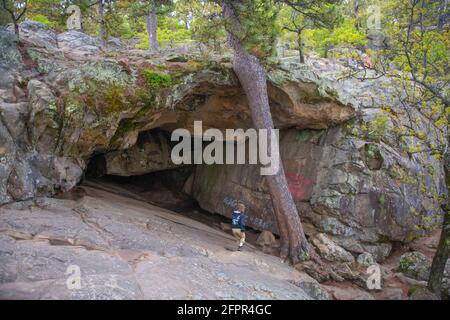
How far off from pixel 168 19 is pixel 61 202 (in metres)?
17.3

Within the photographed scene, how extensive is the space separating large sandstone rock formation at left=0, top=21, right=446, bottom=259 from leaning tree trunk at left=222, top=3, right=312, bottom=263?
1.05 meters

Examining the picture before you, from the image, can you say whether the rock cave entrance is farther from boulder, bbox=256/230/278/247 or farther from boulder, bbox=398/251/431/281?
boulder, bbox=398/251/431/281

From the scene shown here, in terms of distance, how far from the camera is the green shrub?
33.5 ft

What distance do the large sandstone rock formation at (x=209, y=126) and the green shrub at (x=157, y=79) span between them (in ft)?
0.20

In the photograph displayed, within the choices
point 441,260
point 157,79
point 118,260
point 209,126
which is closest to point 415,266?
point 441,260

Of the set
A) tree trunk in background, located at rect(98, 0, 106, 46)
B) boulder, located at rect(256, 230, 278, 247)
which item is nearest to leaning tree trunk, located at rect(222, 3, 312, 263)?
boulder, located at rect(256, 230, 278, 247)

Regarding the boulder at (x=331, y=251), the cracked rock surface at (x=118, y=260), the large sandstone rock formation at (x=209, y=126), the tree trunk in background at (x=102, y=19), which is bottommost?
the boulder at (x=331, y=251)

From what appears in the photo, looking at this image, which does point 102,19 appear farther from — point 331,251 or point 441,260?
point 441,260

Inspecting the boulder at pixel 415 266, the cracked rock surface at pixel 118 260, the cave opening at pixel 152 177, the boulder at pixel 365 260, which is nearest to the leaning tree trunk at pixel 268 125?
the cracked rock surface at pixel 118 260

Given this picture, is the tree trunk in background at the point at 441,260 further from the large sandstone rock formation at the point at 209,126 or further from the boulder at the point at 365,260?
the boulder at the point at 365,260

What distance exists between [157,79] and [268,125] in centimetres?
364

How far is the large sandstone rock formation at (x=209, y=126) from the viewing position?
29.9 feet

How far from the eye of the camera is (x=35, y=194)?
875 centimetres

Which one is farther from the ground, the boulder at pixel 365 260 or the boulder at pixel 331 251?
the boulder at pixel 331 251
